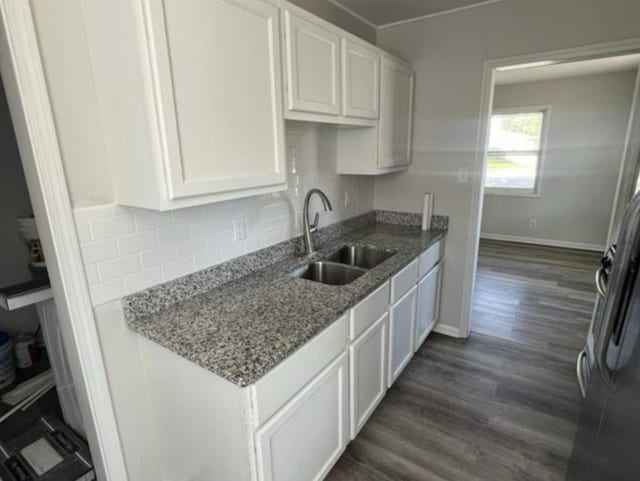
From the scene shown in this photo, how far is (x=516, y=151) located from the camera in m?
5.39

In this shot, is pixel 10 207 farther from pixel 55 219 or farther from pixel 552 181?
pixel 552 181

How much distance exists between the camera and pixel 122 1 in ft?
3.23

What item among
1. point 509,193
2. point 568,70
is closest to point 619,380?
point 568,70

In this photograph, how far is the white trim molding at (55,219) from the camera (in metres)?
1.01

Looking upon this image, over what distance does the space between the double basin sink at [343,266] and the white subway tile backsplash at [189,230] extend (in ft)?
0.76

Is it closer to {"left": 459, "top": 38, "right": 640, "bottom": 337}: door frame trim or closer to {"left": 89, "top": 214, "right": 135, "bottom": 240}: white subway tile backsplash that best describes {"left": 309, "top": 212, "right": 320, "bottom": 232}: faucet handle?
{"left": 89, "top": 214, "right": 135, "bottom": 240}: white subway tile backsplash

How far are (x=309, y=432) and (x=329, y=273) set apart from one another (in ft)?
3.01

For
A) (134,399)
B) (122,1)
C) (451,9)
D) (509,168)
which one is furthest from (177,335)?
(509,168)

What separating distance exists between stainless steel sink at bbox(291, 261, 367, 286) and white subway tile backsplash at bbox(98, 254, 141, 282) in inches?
36.1

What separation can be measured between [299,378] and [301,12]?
1.49 meters

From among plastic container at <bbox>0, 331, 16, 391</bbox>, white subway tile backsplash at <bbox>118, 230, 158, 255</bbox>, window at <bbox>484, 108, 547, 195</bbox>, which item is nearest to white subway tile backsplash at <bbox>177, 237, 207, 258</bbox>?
white subway tile backsplash at <bbox>118, 230, 158, 255</bbox>

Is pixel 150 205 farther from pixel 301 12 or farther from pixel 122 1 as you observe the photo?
pixel 301 12

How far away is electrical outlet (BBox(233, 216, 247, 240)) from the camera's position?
1729 millimetres

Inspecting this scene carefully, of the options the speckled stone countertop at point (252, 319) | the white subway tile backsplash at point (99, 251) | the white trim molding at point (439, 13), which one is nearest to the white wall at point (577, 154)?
the white trim molding at point (439, 13)
